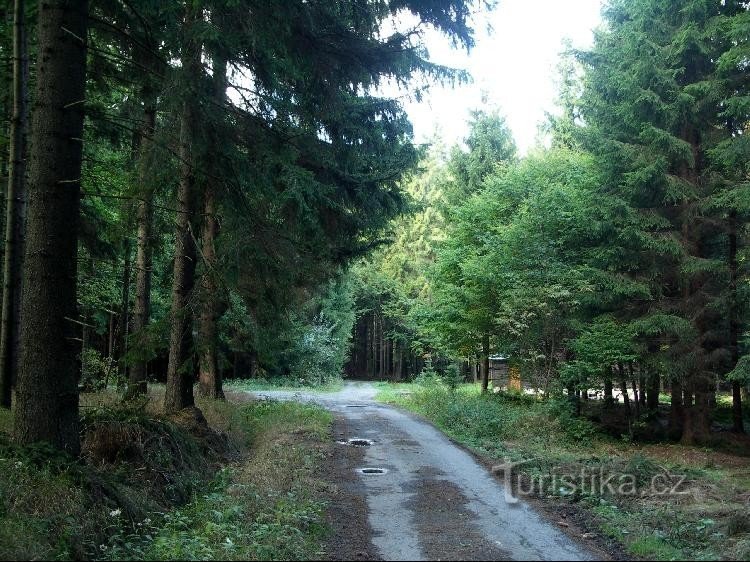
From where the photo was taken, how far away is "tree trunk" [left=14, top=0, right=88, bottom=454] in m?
6.32

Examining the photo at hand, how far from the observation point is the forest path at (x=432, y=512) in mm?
5699

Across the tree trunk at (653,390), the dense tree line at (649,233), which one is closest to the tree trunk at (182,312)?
the dense tree line at (649,233)

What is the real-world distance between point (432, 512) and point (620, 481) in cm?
382

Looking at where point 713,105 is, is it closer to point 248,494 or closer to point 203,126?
point 203,126

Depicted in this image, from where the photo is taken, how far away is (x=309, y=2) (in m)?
8.28

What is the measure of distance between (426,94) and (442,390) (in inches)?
552

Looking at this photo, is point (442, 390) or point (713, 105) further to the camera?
point (442, 390)

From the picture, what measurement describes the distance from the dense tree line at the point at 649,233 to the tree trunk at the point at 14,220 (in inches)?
519

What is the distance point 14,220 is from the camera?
8.54 meters

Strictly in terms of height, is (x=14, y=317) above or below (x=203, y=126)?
below

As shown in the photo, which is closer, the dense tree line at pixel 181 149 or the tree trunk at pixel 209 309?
the dense tree line at pixel 181 149

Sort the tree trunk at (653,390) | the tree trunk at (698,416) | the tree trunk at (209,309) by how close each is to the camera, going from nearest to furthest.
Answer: the tree trunk at (209,309)
the tree trunk at (698,416)
the tree trunk at (653,390)

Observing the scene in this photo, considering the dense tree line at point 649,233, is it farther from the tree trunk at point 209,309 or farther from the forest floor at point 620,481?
the tree trunk at point 209,309

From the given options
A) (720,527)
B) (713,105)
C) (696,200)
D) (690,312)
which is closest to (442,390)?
(690,312)
